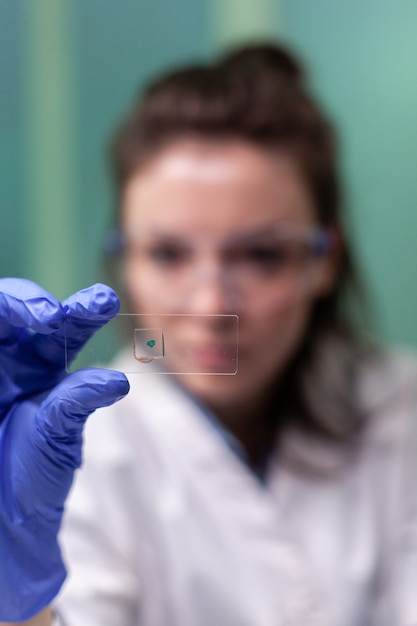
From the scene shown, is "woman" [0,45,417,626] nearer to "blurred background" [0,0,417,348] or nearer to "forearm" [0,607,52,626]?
"forearm" [0,607,52,626]

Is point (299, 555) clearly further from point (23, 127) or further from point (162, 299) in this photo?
point (23, 127)

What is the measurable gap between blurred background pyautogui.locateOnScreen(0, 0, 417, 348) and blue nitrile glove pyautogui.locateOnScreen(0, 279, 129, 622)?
87 centimetres

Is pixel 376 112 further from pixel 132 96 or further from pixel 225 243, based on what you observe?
pixel 225 243

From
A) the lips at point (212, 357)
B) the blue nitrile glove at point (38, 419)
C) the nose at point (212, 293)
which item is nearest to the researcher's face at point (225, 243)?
the nose at point (212, 293)

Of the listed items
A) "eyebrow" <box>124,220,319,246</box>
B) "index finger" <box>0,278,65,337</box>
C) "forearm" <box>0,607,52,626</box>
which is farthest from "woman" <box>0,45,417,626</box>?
"index finger" <box>0,278,65,337</box>

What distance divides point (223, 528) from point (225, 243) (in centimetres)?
41

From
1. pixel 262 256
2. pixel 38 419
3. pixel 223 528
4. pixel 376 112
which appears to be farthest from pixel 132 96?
pixel 38 419

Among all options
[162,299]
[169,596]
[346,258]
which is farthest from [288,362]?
[169,596]

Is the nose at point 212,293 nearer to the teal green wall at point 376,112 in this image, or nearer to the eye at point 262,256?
the eye at point 262,256

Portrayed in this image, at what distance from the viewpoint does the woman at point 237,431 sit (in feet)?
2.91

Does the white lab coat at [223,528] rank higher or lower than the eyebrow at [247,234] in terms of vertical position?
lower

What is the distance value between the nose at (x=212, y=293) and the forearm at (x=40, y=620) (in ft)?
1.25

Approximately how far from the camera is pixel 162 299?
907 millimetres

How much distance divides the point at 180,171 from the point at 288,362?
0.41 metres
